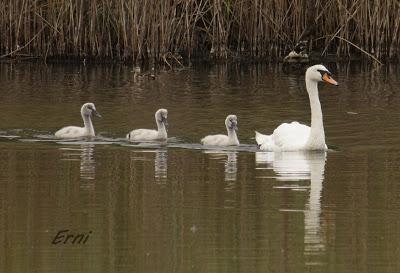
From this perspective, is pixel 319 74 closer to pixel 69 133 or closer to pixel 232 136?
pixel 232 136

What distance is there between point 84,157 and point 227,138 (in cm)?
180

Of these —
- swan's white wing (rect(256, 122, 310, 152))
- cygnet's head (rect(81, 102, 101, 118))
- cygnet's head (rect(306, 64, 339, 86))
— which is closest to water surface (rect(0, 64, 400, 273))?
swan's white wing (rect(256, 122, 310, 152))

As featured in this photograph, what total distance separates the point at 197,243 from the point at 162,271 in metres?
0.86

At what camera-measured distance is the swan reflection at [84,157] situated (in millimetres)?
11961

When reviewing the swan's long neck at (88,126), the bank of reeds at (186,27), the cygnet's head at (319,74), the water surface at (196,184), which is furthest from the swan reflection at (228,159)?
the bank of reeds at (186,27)

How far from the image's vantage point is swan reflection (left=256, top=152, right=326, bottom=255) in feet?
29.0

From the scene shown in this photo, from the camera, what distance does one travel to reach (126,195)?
419 inches

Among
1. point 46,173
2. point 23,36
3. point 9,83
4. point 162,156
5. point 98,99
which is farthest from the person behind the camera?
point 23,36

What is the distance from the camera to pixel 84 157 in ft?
43.5

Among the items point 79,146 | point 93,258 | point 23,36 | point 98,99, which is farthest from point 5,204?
point 23,36

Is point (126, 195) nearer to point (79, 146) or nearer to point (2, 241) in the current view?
point (2, 241)

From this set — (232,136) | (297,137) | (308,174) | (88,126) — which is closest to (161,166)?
(308,174)

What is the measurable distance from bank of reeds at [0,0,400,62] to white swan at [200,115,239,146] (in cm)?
742

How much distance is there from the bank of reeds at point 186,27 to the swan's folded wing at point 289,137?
770 cm
